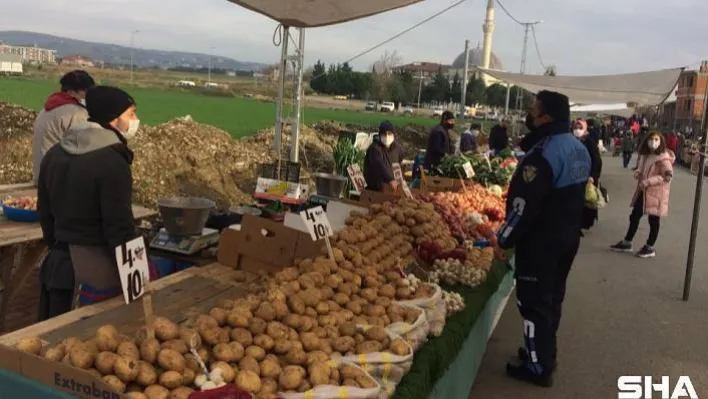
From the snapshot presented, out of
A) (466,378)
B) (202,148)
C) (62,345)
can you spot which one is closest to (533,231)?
(466,378)

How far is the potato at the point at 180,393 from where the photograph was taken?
2121 mm

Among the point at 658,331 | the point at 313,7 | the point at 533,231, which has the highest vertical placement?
the point at 313,7

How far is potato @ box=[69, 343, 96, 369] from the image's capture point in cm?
213

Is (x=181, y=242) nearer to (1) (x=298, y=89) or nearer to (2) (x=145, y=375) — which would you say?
(2) (x=145, y=375)

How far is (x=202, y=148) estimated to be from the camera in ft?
43.2

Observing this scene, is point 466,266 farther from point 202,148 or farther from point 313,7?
point 202,148

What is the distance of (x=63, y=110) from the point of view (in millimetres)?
4961

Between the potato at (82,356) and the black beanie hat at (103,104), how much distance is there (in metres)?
1.44

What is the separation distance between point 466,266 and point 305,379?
2.50m

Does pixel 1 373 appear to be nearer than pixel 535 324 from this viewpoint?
Yes

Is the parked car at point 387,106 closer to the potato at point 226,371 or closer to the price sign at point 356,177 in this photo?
the price sign at point 356,177

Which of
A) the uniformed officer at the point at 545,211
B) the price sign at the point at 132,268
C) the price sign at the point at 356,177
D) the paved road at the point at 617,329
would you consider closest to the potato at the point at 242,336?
the price sign at the point at 132,268

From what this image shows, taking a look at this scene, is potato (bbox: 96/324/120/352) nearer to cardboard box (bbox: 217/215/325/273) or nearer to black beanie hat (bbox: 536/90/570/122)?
cardboard box (bbox: 217/215/325/273)

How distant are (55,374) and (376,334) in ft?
4.44
